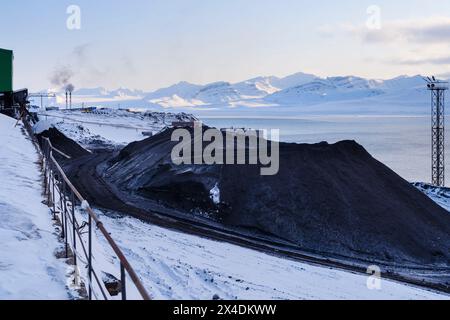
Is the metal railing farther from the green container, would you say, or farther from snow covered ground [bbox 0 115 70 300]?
the green container

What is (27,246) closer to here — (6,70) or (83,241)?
(83,241)

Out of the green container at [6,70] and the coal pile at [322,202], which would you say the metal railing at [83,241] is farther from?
the green container at [6,70]

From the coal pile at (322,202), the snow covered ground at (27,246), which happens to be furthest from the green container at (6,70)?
the snow covered ground at (27,246)
